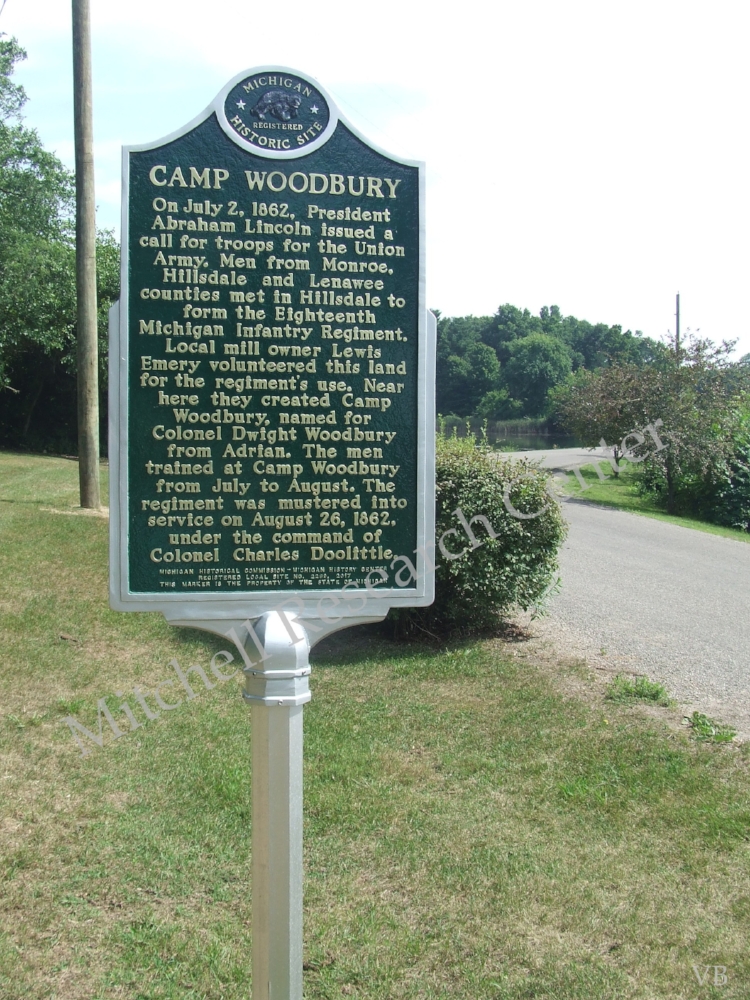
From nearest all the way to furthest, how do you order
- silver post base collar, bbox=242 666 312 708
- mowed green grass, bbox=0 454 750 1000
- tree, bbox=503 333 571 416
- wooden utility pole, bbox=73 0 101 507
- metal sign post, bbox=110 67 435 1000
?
silver post base collar, bbox=242 666 312 708
metal sign post, bbox=110 67 435 1000
mowed green grass, bbox=0 454 750 1000
wooden utility pole, bbox=73 0 101 507
tree, bbox=503 333 571 416

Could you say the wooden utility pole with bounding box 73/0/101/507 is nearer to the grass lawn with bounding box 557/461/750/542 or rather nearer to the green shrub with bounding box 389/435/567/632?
the green shrub with bounding box 389/435/567/632

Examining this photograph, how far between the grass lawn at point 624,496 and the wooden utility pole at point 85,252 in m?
7.87

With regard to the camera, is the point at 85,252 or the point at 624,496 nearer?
the point at 85,252

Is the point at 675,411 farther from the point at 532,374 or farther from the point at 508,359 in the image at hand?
the point at 508,359

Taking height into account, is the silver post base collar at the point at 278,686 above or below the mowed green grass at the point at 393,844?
above

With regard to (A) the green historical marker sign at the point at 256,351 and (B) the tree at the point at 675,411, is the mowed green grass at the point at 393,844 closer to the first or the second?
(A) the green historical marker sign at the point at 256,351

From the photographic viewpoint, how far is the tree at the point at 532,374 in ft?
250

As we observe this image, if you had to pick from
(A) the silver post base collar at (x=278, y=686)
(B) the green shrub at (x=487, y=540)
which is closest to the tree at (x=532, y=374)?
(B) the green shrub at (x=487, y=540)

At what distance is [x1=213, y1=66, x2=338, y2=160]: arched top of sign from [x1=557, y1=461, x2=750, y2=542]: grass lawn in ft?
44.0

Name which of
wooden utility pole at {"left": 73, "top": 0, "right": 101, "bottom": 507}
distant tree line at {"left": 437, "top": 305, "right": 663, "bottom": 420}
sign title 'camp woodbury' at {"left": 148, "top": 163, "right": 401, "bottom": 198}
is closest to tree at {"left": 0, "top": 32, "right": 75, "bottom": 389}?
wooden utility pole at {"left": 73, "top": 0, "right": 101, "bottom": 507}

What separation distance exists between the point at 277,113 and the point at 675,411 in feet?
64.1

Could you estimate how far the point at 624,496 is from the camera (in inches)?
952

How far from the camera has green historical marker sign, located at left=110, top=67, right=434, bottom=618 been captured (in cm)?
278

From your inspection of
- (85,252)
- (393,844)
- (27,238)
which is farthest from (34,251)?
(393,844)
